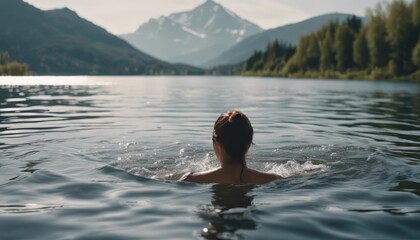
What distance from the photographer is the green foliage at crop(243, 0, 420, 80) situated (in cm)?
9494

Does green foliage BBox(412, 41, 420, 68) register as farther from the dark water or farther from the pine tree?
the dark water

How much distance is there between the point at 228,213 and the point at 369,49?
352ft

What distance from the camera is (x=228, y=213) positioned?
20.6 feet

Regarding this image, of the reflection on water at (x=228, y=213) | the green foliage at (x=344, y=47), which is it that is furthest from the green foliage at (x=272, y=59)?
the reflection on water at (x=228, y=213)

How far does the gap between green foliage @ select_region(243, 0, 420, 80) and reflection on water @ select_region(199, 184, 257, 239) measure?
3422 inches

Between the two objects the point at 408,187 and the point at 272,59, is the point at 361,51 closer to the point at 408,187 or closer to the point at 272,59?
the point at 272,59

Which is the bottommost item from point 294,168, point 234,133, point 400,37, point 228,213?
point 294,168

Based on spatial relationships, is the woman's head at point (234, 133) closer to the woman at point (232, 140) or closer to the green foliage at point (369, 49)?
the woman at point (232, 140)

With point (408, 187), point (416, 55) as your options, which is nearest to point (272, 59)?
point (416, 55)

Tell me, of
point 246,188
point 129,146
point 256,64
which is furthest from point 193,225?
Answer: point 256,64

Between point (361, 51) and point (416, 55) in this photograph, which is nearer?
point (416, 55)

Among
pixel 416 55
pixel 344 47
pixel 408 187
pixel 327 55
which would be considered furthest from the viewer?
pixel 327 55

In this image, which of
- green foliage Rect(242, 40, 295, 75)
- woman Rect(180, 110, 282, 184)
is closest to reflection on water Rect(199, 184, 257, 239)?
woman Rect(180, 110, 282, 184)

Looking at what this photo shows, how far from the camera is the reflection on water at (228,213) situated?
5.49 meters
